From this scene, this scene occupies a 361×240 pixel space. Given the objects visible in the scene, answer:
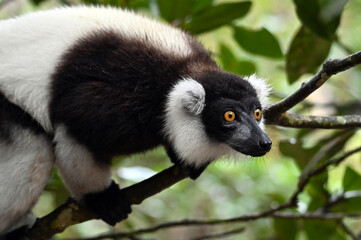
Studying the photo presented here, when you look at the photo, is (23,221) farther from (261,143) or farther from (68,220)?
(261,143)

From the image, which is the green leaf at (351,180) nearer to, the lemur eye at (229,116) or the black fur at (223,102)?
the black fur at (223,102)

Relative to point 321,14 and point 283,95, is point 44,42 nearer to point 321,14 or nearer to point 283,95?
point 321,14

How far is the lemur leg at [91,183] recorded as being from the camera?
361cm

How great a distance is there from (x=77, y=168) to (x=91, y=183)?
0.19m

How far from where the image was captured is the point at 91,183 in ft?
12.4

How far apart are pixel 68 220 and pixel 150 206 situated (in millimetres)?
3698

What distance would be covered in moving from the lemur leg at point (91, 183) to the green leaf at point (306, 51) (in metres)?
1.84

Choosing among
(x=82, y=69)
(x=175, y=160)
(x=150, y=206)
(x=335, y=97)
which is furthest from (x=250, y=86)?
(x=335, y=97)

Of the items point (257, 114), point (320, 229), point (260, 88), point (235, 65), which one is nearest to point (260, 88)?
point (260, 88)

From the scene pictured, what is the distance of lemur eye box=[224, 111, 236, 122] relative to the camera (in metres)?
3.48

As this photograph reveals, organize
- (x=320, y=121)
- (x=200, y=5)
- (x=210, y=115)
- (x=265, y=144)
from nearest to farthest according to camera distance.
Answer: (x=265, y=144)
(x=320, y=121)
(x=210, y=115)
(x=200, y=5)

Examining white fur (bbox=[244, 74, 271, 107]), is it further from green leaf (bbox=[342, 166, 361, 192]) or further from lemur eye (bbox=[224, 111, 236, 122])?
green leaf (bbox=[342, 166, 361, 192])

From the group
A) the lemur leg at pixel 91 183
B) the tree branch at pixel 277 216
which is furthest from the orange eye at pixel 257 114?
the lemur leg at pixel 91 183

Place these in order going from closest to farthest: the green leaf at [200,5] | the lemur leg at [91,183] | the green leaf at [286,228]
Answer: the lemur leg at [91,183], the green leaf at [200,5], the green leaf at [286,228]
